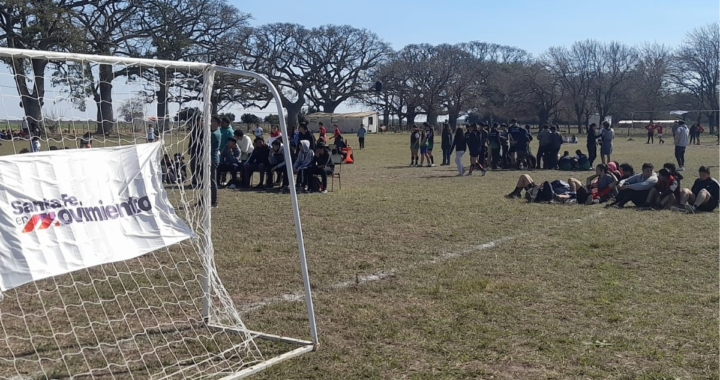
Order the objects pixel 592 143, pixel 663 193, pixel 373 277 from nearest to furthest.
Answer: pixel 373 277, pixel 663 193, pixel 592 143

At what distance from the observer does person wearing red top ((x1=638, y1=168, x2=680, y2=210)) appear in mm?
11523

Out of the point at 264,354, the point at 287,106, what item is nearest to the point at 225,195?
the point at 264,354

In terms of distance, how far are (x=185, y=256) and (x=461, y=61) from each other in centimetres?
6792

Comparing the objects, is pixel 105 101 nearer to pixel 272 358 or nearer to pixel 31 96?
pixel 31 96

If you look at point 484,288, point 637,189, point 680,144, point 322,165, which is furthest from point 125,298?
point 680,144

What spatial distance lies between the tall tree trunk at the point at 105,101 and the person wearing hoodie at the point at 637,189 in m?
9.10

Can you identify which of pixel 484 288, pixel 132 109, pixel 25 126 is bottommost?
pixel 484 288

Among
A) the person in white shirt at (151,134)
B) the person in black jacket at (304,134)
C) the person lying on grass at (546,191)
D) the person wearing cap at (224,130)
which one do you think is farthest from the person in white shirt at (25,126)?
the person in black jacket at (304,134)

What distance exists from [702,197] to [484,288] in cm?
667

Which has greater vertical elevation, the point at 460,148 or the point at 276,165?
the point at 460,148

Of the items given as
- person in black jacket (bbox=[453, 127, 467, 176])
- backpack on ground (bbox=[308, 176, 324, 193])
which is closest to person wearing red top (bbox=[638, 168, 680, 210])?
backpack on ground (bbox=[308, 176, 324, 193])

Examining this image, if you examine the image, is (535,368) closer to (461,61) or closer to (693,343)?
(693,343)

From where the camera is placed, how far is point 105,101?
5250 millimetres

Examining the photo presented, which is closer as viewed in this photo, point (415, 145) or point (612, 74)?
point (415, 145)
